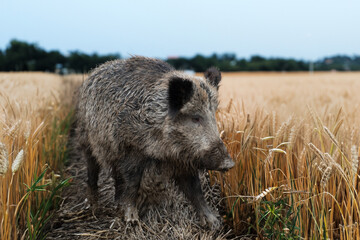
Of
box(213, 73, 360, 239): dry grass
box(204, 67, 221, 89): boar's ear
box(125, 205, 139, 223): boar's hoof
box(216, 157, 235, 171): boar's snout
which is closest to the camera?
box(213, 73, 360, 239): dry grass

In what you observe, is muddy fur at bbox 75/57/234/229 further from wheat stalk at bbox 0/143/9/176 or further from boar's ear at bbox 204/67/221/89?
wheat stalk at bbox 0/143/9/176

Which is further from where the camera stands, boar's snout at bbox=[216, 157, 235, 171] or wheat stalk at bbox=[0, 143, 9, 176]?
boar's snout at bbox=[216, 157, 235, 171]

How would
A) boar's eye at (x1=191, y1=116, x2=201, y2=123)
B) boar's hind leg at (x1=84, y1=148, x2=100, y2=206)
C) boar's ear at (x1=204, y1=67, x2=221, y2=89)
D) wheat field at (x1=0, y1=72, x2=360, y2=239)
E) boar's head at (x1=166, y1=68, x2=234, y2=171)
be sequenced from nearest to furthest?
wheat field at (x1=0, y1=72, x2=360, y2=239)
boar's head at (x1=166, y1=68, x2=234, y2=171)
boar's eye at (x1=191, y1=116, x2=201, y2=123)
boar's ear at (x1=204, y1=67, x2=221, y2=89)
boar's hind leg at (x1=84, y1=148, x2=100, y2=206)

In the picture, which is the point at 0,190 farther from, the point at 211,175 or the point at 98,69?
the point at 211,175

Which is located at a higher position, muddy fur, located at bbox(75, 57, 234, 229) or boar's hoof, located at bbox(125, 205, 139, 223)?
muddy fur, located at bbox(75, 57, 234, 229)

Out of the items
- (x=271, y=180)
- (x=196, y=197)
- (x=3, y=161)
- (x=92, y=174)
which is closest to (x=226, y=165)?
(x=271, y=180)

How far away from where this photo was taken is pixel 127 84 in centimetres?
348

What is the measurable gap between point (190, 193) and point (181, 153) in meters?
0.56

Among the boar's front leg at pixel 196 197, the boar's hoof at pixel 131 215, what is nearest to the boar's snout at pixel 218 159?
the boar's front leg at pixel 196 197

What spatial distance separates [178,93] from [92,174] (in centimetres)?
165

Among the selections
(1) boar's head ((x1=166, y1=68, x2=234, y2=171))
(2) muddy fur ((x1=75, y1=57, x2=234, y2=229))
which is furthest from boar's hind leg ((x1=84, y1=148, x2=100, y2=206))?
(1) boar's head ((x1=166, y1=68, x2=234, y2=171))

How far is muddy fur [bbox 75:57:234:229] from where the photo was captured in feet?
10.0

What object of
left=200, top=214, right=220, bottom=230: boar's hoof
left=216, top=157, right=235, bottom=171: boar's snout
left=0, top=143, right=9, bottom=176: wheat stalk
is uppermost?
left=0, top=143, right=9, bottom=176: wheat stalk

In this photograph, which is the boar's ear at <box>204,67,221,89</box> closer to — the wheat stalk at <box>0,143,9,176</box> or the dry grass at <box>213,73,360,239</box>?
the dry grass at <box>213,73,360,239</box>
